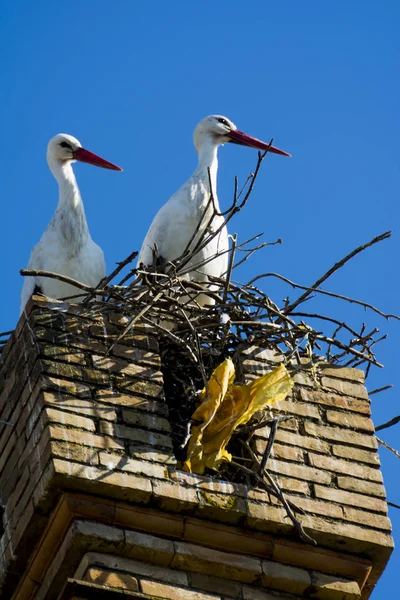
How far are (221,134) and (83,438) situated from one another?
16.8ft

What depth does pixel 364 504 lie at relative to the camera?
7262mm

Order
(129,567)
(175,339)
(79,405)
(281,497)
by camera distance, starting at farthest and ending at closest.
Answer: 1. (175,339)
2. (79,405)
3. (281,497)
4. (129,567)

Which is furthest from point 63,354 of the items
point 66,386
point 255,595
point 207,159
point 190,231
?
point 207,159

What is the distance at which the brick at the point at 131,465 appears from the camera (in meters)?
6.81

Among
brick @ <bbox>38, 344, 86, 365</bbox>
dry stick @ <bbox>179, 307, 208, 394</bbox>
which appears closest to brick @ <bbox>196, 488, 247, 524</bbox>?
dry stick @ <bbox>179, 307, 208, 394</bbox>

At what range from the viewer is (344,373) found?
A: 8000 millimetres

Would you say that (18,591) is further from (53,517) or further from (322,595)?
(322,595)

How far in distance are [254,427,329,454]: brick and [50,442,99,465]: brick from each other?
0.95m

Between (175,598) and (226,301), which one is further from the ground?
(226,301)

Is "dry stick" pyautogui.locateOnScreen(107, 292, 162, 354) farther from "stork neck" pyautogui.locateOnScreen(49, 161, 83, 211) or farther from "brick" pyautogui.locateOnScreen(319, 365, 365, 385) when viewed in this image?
"stork neck" pyautogui.locateOnScreen(49, 161, 83, 211)

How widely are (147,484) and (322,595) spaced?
890 mm

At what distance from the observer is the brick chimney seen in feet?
21.7

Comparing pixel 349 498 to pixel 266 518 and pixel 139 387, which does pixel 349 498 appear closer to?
pixel 266 518

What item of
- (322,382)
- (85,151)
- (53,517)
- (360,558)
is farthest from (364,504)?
(85,151)
